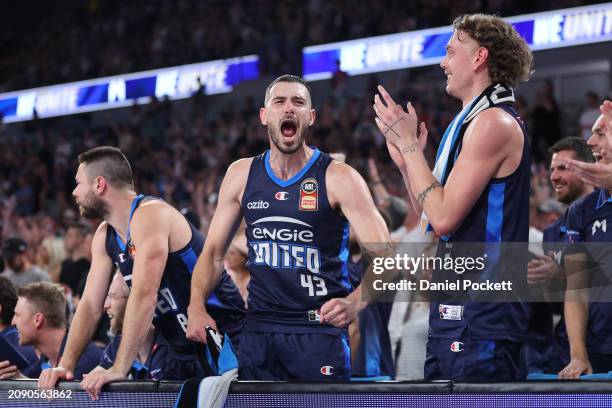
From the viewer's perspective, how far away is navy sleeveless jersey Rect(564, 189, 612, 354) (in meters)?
4.07

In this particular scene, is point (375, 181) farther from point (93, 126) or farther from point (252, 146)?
point (93, 126)

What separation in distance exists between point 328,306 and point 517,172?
0.98 metres

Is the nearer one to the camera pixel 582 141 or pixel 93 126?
pixel 582 141

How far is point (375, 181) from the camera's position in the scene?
24.3 feet

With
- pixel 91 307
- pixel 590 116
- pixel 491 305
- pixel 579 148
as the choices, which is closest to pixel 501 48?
pixel 491 305

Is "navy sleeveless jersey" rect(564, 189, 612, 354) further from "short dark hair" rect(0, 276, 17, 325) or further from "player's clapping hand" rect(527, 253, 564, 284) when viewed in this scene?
"short dark hair" rect(0, 276, 17, 325)

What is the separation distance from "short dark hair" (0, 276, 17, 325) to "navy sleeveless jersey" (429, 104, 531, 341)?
11.7ft

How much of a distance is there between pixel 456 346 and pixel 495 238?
16.5 inches

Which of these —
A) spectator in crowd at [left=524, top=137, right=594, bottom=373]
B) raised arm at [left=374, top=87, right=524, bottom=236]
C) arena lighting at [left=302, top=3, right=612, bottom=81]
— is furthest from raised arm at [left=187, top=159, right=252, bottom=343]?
arena lighting at [left=302, top=3, right=612, bottom=81]

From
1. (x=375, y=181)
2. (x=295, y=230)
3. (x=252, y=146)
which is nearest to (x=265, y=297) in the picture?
(x=295, y=230)

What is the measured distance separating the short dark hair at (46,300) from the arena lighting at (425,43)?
9.42m

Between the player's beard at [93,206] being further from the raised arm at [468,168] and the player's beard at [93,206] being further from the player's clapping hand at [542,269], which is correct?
the player's clapping hand at [542,269]

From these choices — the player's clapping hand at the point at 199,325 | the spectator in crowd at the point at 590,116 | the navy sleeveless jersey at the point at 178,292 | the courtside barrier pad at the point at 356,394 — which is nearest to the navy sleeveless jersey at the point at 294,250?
the player's clapping hand at the point at 199,325

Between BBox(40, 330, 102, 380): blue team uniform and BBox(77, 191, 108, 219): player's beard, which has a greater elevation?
BBox(77, 191, 108, 219): player's beard
